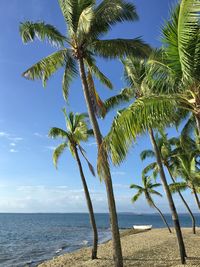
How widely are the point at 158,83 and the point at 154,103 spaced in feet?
5.14

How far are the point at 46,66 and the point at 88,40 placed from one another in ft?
7.07

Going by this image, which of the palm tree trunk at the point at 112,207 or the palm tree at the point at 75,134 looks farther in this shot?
the palm tree at the point at 75,134

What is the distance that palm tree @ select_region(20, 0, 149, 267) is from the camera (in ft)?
38.2

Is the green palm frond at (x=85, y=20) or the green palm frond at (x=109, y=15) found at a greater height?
the green palm frond at (x=109, y=15)

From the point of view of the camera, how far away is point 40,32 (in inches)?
503

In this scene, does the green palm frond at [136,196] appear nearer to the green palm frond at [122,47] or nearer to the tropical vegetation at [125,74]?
the tropical vegetation at [125,74]

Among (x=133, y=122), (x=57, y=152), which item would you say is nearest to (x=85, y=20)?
(x=133, y=122)

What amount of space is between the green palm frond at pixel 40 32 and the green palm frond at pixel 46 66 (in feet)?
1.62

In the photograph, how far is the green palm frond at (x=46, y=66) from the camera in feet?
42.8

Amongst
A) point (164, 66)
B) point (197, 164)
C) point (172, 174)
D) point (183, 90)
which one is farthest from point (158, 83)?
point (172, 174)

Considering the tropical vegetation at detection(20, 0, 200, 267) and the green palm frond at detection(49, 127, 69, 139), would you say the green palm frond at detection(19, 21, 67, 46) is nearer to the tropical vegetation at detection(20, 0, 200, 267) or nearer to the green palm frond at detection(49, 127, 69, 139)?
the tropical vegetation at detection(20, 0, 200, 267)

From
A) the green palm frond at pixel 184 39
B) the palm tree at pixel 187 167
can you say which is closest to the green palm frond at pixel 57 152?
the palm tree at pixel 187 167

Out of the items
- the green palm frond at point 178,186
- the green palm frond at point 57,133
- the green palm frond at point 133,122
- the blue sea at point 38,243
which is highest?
the green palm frond at point 57,133

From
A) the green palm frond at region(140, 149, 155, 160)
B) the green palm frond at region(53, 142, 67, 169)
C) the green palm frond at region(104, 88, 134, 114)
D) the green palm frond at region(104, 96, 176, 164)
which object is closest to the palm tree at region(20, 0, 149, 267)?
the green palm frond at region(104, 96, 176, 164)
